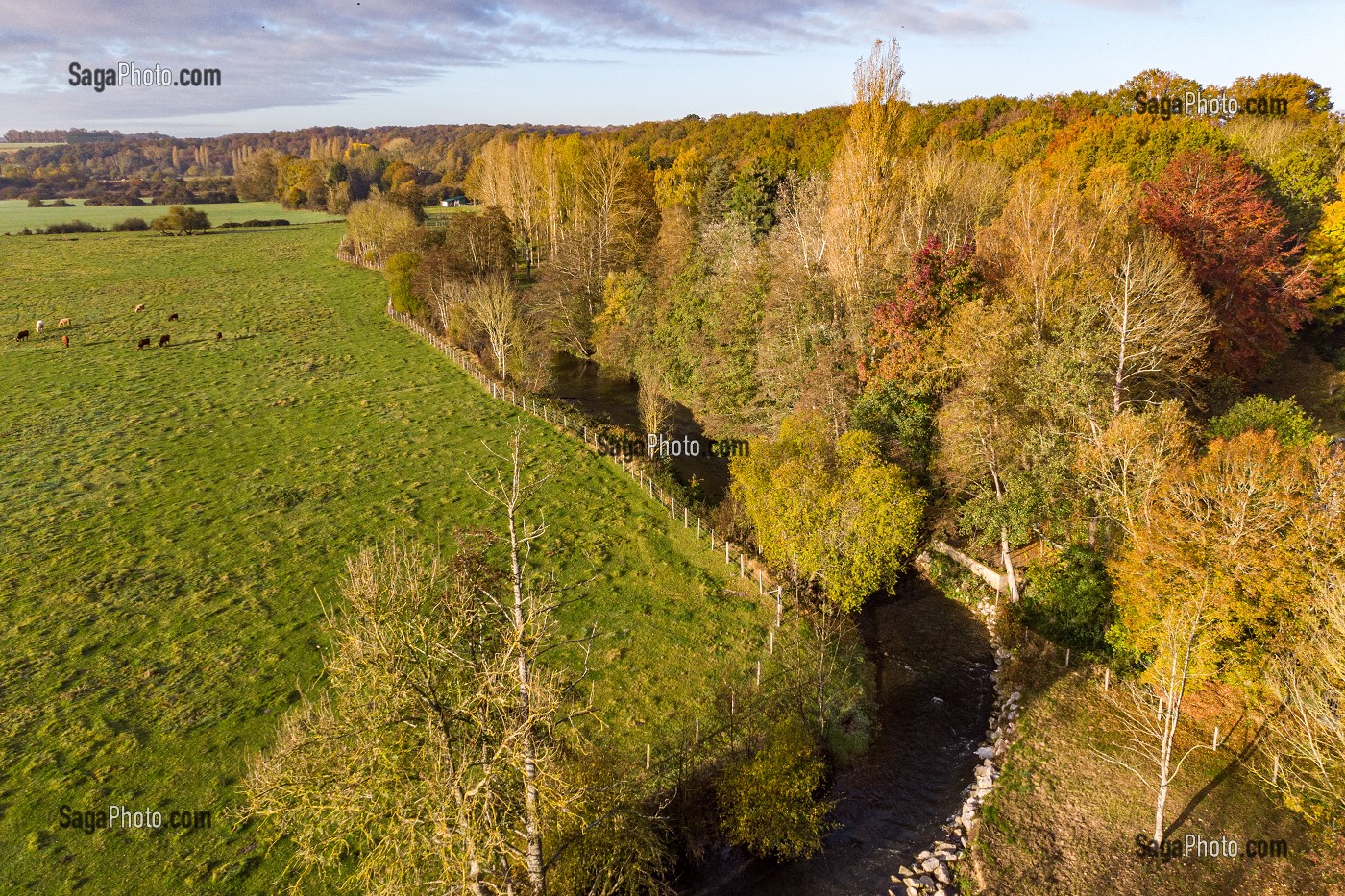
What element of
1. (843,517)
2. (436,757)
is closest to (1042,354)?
(843,517)

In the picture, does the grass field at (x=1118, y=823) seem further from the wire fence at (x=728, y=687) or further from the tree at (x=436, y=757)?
the tree at (x=436, y=757)

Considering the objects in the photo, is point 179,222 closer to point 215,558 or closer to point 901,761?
point 215,558

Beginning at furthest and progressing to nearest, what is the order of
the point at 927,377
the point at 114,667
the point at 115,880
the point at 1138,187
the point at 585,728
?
the point at 1138,187, the point at 927,377, the point at 114,667, the point at 585,728, the point at 115,880

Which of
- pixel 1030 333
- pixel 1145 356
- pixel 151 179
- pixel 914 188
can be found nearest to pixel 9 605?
pixel 1030 333

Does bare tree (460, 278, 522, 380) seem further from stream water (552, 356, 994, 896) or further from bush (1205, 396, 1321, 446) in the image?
bush (1205, 396, 1321, 446)

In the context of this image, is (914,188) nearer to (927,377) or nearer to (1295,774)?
(927,377)

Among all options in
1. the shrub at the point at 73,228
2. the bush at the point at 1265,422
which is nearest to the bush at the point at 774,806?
the bush at the point at 1265,422
